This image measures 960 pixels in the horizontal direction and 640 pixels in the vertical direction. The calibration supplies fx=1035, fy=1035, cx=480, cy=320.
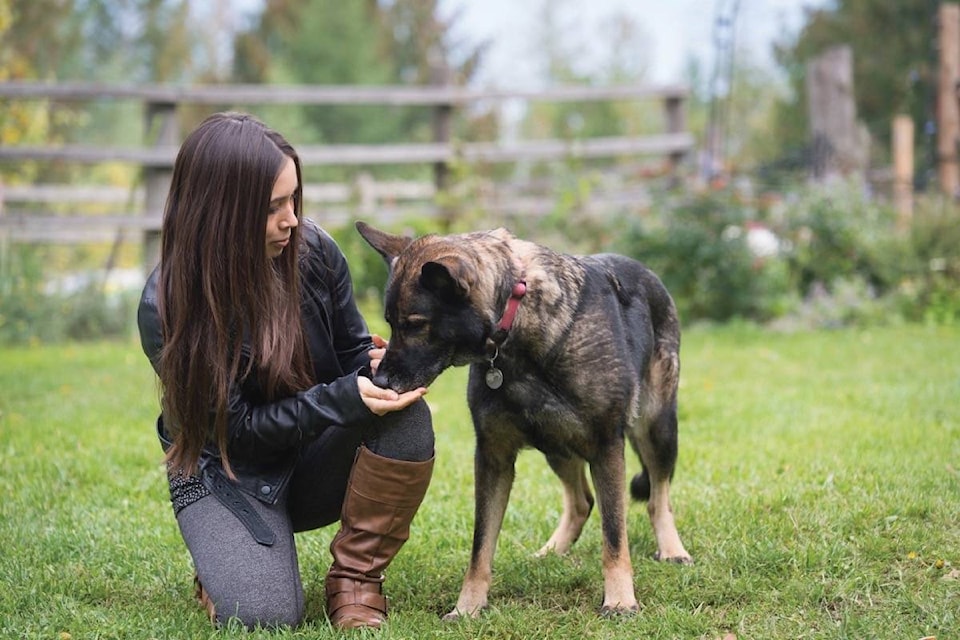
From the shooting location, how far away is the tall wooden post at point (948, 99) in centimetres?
1124

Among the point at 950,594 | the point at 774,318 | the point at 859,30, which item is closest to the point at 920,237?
the point at 774,318

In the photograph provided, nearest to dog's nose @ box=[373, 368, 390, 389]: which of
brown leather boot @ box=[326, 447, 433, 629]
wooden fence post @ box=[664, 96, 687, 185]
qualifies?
brown leather boot @ box=[326, 447, 433, 629]

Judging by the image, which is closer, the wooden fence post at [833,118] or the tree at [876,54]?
the wooden fence post at [833,118]

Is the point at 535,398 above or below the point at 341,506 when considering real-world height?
above

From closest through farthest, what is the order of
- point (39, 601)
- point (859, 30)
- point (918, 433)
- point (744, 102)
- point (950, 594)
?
point (950, 594)
point (39, 601)
point (918, 433)
point (859, 30)
point (744, 102)

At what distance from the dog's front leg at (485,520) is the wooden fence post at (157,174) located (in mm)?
7088

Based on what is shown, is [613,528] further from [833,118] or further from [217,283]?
[833,118]

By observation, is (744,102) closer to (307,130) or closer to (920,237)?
(307,130)

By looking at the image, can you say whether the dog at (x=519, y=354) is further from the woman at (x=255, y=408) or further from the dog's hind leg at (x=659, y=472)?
the dog's hind leg at (x=659, y=472)

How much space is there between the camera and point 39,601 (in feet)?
11.7

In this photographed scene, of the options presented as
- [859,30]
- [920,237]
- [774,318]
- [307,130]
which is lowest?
[774,318]

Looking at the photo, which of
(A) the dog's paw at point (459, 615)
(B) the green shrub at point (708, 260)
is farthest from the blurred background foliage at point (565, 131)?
(A) the dog's paw at point (459, 615)

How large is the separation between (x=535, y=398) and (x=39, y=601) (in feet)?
6.04

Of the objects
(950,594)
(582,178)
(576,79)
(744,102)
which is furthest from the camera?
(744,102)
